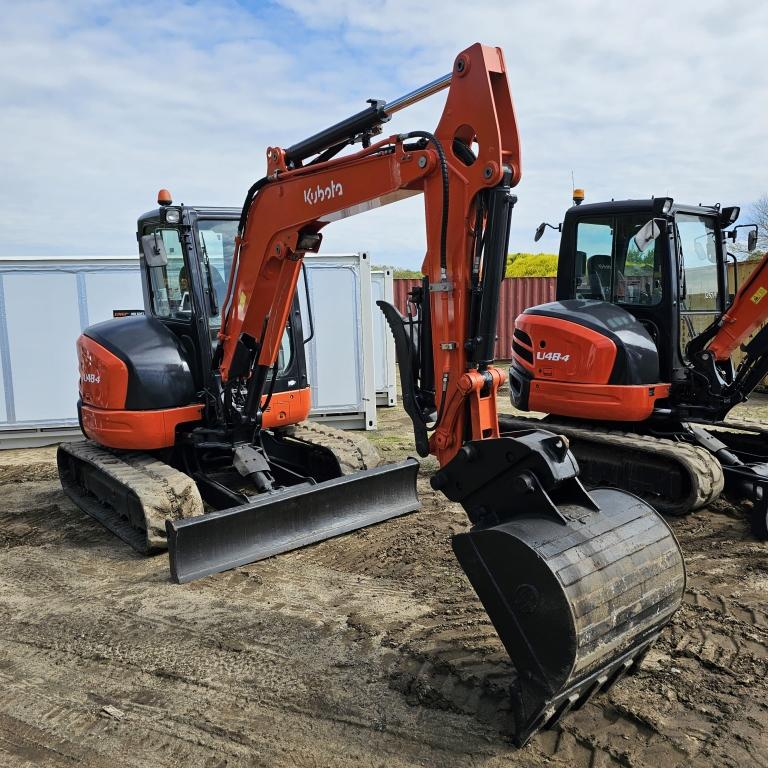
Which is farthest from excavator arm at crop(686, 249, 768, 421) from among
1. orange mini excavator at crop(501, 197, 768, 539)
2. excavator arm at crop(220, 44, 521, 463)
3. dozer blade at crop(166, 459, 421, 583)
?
excavator arm at crop(220, 44, 521, 463)

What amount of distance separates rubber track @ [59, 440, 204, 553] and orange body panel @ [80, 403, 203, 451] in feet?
0.54

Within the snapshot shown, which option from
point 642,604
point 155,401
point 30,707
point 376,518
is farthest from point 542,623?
point 155,401

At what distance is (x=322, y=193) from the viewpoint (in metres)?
4.45

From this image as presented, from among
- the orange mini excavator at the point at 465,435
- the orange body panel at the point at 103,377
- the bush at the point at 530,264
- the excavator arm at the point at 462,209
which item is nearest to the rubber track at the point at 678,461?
the orange mini excavator at the point at 465,435

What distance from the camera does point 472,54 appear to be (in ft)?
10.9

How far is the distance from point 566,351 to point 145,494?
3603mm

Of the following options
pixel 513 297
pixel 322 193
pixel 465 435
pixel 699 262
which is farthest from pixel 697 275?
pixel 513 297

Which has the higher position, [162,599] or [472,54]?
[472,54]

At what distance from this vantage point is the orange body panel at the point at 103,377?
5.54 metres

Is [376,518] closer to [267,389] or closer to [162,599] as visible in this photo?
[267,389]

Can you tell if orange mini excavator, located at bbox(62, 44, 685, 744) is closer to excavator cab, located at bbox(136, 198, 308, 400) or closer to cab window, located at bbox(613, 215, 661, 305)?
excavator cab, located at bbox(136, 198, 308, 400)

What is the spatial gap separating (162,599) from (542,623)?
257 cm

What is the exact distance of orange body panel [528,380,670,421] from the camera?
587cm

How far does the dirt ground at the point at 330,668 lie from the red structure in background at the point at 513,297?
12.8 metres
